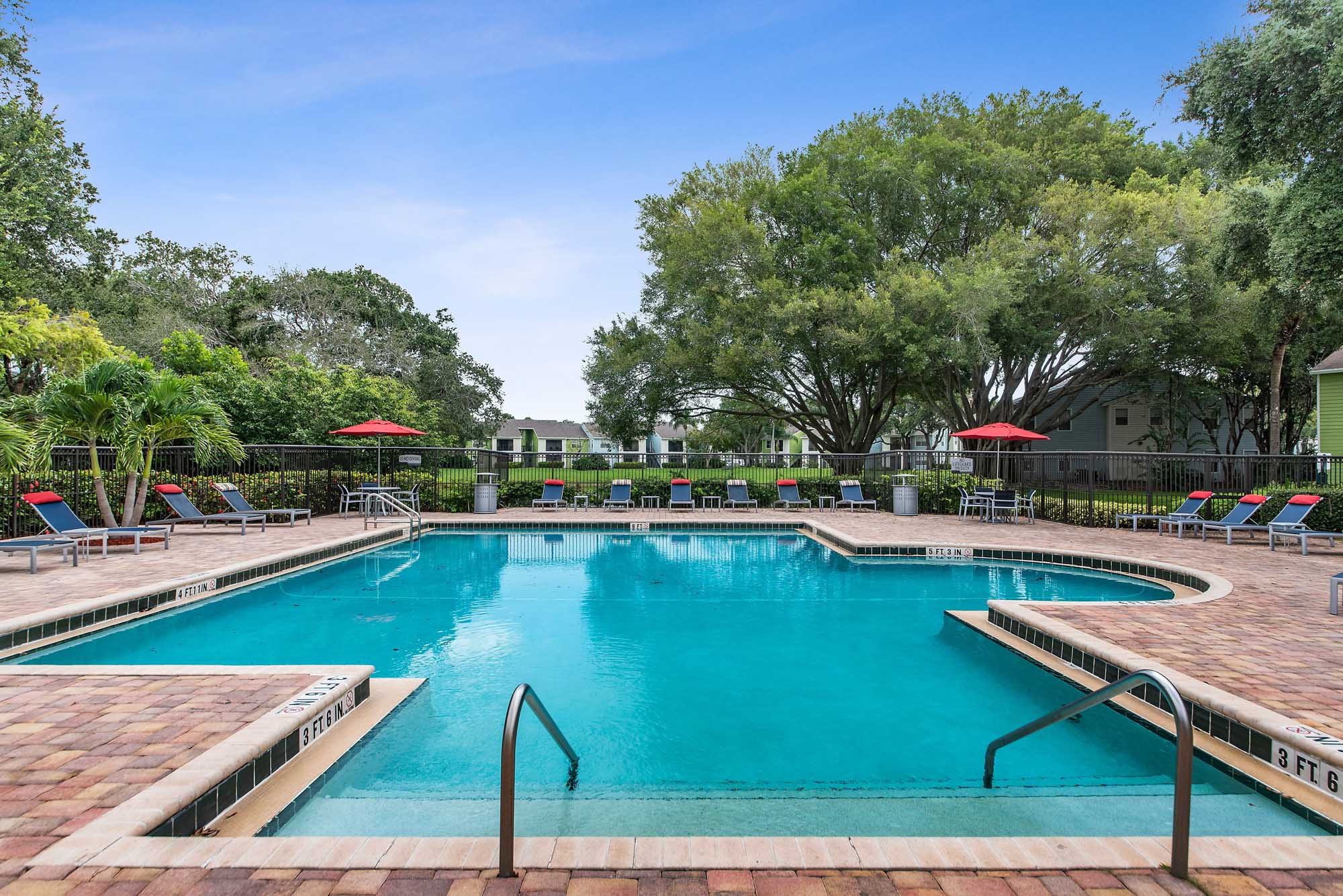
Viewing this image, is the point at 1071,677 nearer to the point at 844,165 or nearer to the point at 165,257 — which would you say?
the point at 844,165

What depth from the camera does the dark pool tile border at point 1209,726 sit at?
9.27 feet

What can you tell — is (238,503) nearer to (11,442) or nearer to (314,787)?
(11,442)

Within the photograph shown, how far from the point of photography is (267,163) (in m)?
17.9

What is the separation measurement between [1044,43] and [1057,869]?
17.4 meters

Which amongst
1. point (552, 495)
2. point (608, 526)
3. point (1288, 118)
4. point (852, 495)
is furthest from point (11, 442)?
point (1288, 118)

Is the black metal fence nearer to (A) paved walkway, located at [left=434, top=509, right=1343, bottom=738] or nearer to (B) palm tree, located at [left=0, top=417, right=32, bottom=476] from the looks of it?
(A) paved walkway, located at [left=434, top=509, right=1343, bottom=738]

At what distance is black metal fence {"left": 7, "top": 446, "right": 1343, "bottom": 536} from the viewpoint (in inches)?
454

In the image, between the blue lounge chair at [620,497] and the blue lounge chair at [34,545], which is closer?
Answer: the blue lounge chair at [34,545]

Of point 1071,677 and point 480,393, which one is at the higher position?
point 480,393

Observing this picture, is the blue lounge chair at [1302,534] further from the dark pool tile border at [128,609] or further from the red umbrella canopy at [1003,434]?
the dark pool tile border at [128,609]

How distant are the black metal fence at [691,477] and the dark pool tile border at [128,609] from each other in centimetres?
383

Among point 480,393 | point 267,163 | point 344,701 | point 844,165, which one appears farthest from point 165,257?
point 344,701

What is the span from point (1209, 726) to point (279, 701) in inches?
186

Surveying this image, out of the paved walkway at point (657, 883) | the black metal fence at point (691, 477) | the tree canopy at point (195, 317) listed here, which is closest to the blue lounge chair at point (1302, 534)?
the black metal fence at point (691, 477)
